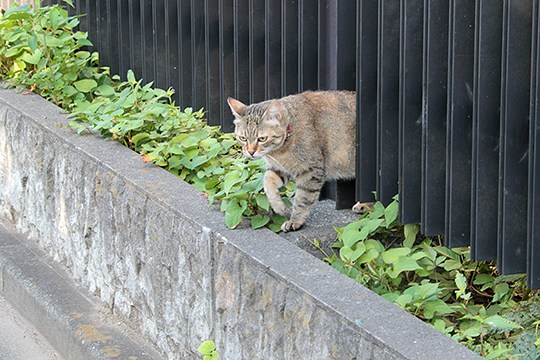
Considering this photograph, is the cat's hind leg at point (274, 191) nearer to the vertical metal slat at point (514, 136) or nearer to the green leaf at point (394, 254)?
the green leaf at point (394, 254)

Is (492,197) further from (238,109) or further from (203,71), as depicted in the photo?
(203,71)

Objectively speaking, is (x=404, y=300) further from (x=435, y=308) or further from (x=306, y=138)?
(x=306, y=138)

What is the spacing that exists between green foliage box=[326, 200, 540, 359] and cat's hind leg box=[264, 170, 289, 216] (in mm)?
311

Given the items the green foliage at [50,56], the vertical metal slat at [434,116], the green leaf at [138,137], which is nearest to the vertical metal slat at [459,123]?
the vertical metal slat at [434,116]

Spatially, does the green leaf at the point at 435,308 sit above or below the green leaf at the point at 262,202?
below

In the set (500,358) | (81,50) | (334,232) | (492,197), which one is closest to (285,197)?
(334,232)

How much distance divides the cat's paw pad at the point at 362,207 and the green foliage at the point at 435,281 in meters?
0.18

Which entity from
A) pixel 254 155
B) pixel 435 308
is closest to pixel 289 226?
pixel 254 155

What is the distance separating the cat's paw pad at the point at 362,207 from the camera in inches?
200

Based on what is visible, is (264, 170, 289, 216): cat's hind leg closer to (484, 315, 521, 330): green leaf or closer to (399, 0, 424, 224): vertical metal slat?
(399, 0, 424, 224): vertical metal slat

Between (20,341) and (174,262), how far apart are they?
55.4 inches

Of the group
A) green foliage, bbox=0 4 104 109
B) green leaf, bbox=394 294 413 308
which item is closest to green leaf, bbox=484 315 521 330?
green leaf, bbox=394 294 413 308

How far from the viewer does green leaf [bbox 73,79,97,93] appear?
7.11 metres

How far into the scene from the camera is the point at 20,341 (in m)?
5.76
